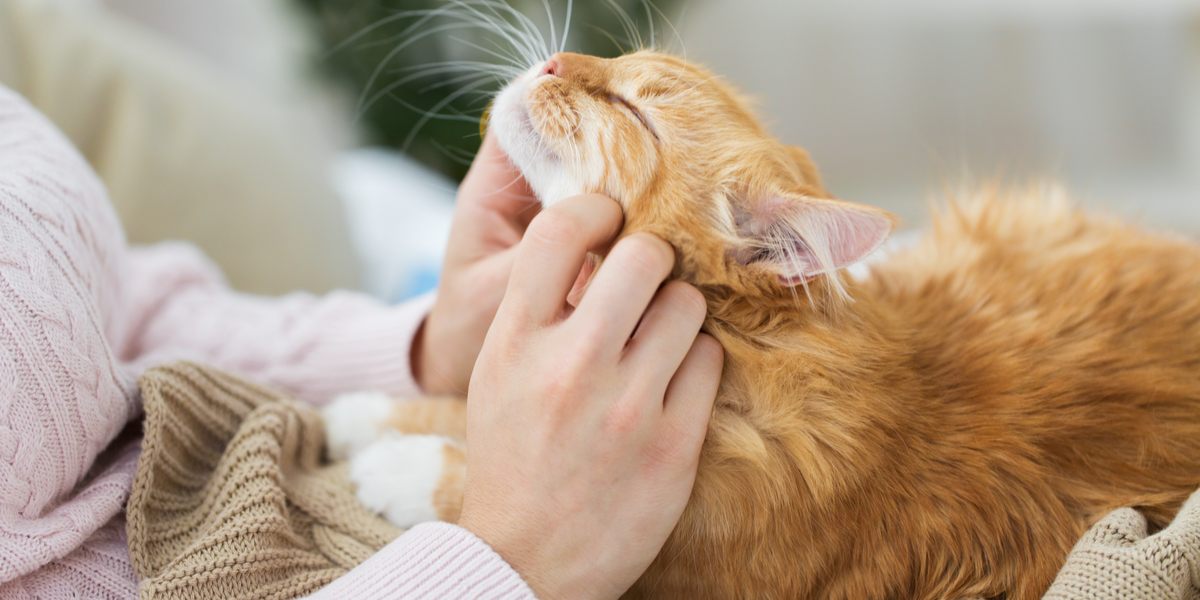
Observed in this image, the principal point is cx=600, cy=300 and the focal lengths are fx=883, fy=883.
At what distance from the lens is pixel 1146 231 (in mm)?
1412

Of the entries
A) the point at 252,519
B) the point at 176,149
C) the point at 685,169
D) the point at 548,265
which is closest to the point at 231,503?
the point at 252,519

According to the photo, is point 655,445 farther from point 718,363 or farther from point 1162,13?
point 1162,13

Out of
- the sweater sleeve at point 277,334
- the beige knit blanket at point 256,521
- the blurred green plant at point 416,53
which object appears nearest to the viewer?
the beige knit blanket at point 256,521

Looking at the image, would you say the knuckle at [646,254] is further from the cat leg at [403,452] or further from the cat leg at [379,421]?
the cat leg at [379,421]

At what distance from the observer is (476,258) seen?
1.25 meters

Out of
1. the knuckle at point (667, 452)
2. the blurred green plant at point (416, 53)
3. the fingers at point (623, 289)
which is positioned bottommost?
the blurred green plant at point (416, 53)

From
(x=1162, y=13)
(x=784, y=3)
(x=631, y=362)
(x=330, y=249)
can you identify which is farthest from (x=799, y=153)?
(x=1162, y=13)

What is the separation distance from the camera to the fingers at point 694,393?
887 millimetres

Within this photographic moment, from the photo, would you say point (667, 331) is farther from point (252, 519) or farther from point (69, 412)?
point (69, 412)

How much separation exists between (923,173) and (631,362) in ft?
13.9

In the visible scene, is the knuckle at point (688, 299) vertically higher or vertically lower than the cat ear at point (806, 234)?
lower

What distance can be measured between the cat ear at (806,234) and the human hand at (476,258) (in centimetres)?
32

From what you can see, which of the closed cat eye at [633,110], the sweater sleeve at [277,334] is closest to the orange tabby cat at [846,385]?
the closed cat eye at [633,110]

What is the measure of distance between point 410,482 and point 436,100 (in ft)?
7.86
